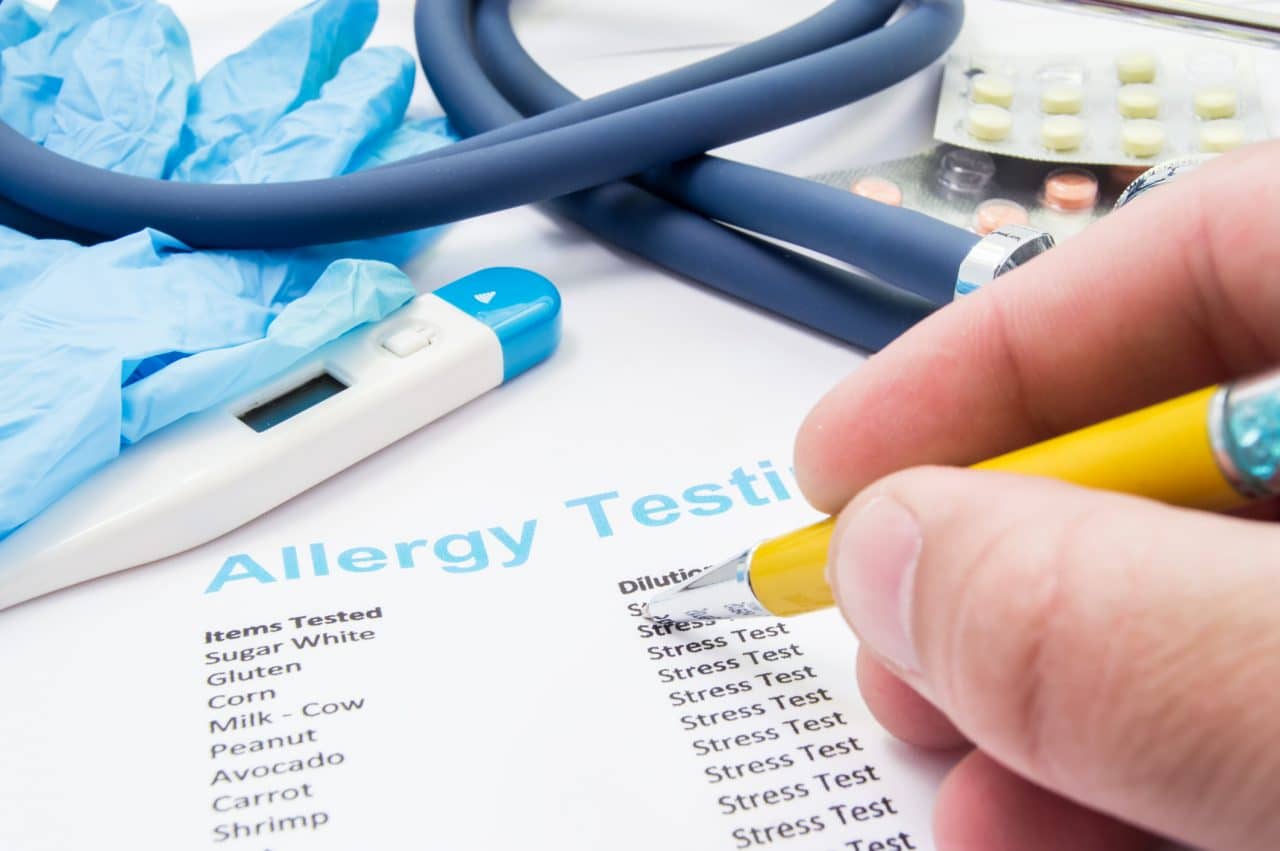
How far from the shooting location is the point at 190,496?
1.52 feet

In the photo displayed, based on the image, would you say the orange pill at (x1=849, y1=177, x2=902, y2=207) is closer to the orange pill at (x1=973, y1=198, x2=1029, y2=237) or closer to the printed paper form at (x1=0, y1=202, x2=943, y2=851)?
the orange pill at (x1=973, y1=198, x2=1029, y2=237)

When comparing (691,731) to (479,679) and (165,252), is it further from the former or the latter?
(165,252)

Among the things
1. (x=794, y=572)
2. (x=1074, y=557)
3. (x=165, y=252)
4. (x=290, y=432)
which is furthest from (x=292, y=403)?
(x=1074, y=557)

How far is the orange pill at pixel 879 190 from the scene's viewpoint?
25.8 inches

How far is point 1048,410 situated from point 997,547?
6.3 inches

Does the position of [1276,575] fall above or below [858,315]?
above

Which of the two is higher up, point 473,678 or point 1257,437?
point 1257,437

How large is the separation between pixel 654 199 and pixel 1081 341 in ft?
0.91

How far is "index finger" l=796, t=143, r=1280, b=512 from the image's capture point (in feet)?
1.20

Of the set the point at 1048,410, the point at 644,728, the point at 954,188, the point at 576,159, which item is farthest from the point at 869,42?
the point at 644,728

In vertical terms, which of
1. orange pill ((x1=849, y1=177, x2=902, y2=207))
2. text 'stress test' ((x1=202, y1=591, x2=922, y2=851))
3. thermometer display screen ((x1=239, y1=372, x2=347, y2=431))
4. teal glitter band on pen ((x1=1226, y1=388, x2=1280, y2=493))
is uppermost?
teal glitter band on pen ((x1=1226, y1=388, x2=1280, y2=493))

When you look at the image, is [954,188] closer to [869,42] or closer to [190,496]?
[869,42]

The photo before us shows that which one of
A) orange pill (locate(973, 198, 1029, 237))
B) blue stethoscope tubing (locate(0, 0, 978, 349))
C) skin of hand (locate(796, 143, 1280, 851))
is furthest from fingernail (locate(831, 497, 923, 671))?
orange pill (locate(973, 198, 1029, 237))

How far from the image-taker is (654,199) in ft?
2.06
